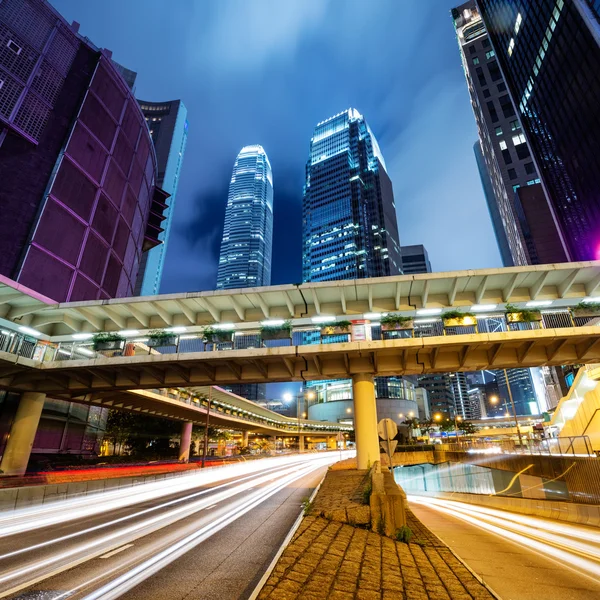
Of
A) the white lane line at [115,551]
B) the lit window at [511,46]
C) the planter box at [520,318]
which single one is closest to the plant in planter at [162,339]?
the white lane line at [115,551]

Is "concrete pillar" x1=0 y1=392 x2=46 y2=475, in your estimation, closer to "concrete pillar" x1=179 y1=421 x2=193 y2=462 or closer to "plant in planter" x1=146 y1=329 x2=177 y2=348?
"plant in planter" x1=146 y1=329 x2=177 y2=348

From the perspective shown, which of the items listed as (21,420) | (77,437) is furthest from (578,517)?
(77,437)

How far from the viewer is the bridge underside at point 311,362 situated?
1786cm

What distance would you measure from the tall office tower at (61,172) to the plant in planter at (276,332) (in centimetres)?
2523

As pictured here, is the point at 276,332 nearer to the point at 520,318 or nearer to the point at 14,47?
the point at 520,318

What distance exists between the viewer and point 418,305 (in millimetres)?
21828

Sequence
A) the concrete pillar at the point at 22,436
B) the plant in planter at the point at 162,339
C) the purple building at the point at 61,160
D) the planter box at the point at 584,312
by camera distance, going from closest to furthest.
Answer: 1. the planter box at the point at 584,312
2. the plant in planter at the point at 162,339
3. the concrete pillar at the point at 22,436
4. the purple building at the point at 61,160

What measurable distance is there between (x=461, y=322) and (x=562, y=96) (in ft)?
222

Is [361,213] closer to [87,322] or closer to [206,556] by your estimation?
[87,322]

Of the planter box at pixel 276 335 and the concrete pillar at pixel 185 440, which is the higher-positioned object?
the planter box at pixel 276 335

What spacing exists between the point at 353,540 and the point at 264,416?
78.6 metres

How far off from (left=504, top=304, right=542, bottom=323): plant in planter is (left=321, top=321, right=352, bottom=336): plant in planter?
8.31 metres

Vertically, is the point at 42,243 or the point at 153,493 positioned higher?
the point at 42,243

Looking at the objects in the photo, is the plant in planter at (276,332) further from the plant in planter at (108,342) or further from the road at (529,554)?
the road at (529,554)
